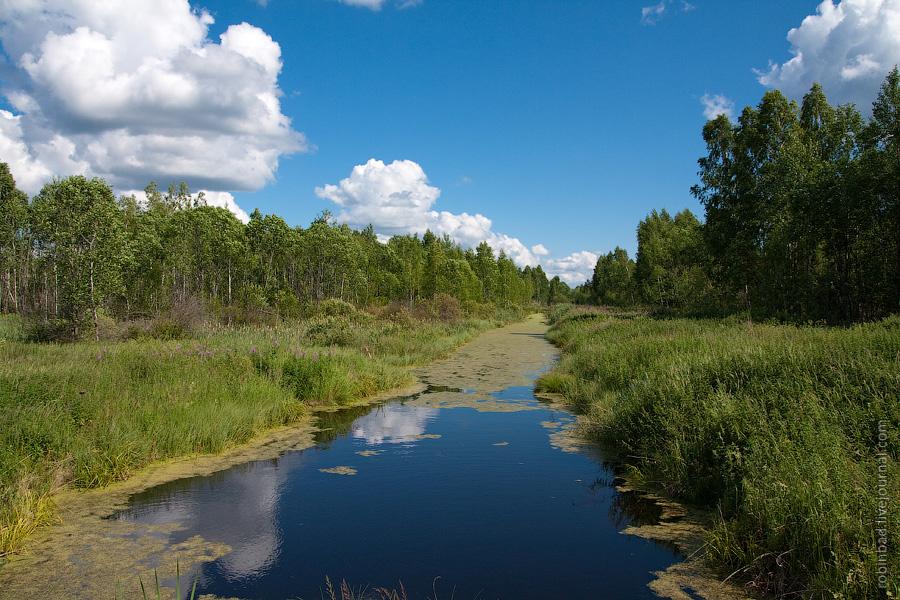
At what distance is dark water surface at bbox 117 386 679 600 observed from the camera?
3654mm

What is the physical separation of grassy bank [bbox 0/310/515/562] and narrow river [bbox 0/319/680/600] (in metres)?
0.59

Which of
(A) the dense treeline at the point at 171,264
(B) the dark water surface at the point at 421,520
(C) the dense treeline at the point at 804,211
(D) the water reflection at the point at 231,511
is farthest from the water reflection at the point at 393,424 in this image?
(C) the dense treeline at the point at 804,211

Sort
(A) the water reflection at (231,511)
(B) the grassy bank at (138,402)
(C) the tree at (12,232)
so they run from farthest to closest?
(C) the tree at (12,232) < (B) the grassy bank at (138,402) < (A) the water reflection at (231,511)

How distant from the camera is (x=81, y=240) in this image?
12.9m

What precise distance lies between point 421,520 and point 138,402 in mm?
4216

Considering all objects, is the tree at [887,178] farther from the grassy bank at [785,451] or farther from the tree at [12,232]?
the tree at [12,232]

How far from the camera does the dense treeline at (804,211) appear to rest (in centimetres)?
1453

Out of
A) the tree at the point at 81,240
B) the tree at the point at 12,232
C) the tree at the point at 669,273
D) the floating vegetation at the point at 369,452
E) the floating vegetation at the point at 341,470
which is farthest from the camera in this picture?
the tree at the point at 669,273

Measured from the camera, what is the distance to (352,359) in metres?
11.9

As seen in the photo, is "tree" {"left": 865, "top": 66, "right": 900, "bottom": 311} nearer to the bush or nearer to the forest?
the forest

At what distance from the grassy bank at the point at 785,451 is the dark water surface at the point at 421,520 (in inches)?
26.1

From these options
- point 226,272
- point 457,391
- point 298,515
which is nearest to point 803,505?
point 298,515

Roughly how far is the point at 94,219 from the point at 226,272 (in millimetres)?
22808

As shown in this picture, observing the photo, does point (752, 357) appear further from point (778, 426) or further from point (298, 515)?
point (298, 515)
